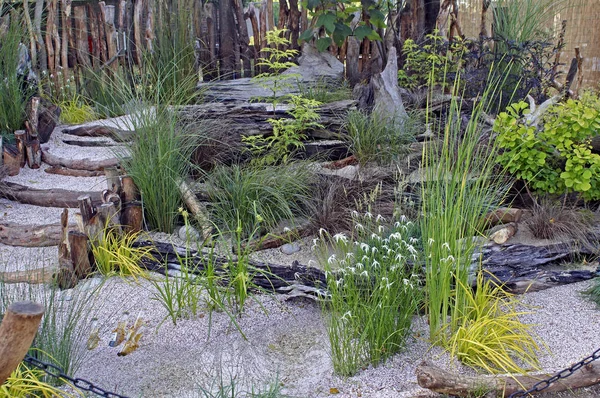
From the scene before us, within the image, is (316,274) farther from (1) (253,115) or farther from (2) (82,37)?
(2) (82,37)

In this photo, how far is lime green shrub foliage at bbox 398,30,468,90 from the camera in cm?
700

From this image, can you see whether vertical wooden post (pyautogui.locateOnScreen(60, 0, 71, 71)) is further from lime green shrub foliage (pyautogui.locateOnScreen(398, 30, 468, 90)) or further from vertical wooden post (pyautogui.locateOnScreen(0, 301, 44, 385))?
vertical wooden post (pyautogui.locateOnScreen(0, 301, 44, 385))

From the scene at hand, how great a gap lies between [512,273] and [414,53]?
389cm

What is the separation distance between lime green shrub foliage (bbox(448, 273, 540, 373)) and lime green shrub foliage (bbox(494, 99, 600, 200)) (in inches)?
65.1

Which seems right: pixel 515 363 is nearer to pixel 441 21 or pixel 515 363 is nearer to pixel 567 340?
pixel 567 340

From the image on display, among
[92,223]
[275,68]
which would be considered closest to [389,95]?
[275,68]

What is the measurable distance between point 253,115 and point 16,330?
440 cm

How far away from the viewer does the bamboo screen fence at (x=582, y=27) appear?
9.02 metres

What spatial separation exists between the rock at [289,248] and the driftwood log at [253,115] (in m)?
1.54

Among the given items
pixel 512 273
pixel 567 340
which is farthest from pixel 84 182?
pixel 567 340

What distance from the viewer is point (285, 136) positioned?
5531 millimetres

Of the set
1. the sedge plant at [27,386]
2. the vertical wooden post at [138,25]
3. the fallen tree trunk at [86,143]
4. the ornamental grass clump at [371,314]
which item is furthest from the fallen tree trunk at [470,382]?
the vertical wooden post at [138,25]

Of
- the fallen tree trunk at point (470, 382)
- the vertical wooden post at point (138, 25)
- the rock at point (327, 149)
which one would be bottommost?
the fallen tree trunk at point (470, 382)

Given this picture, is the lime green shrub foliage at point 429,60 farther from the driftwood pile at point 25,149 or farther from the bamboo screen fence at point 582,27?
the driftwood pile at point 25,149
